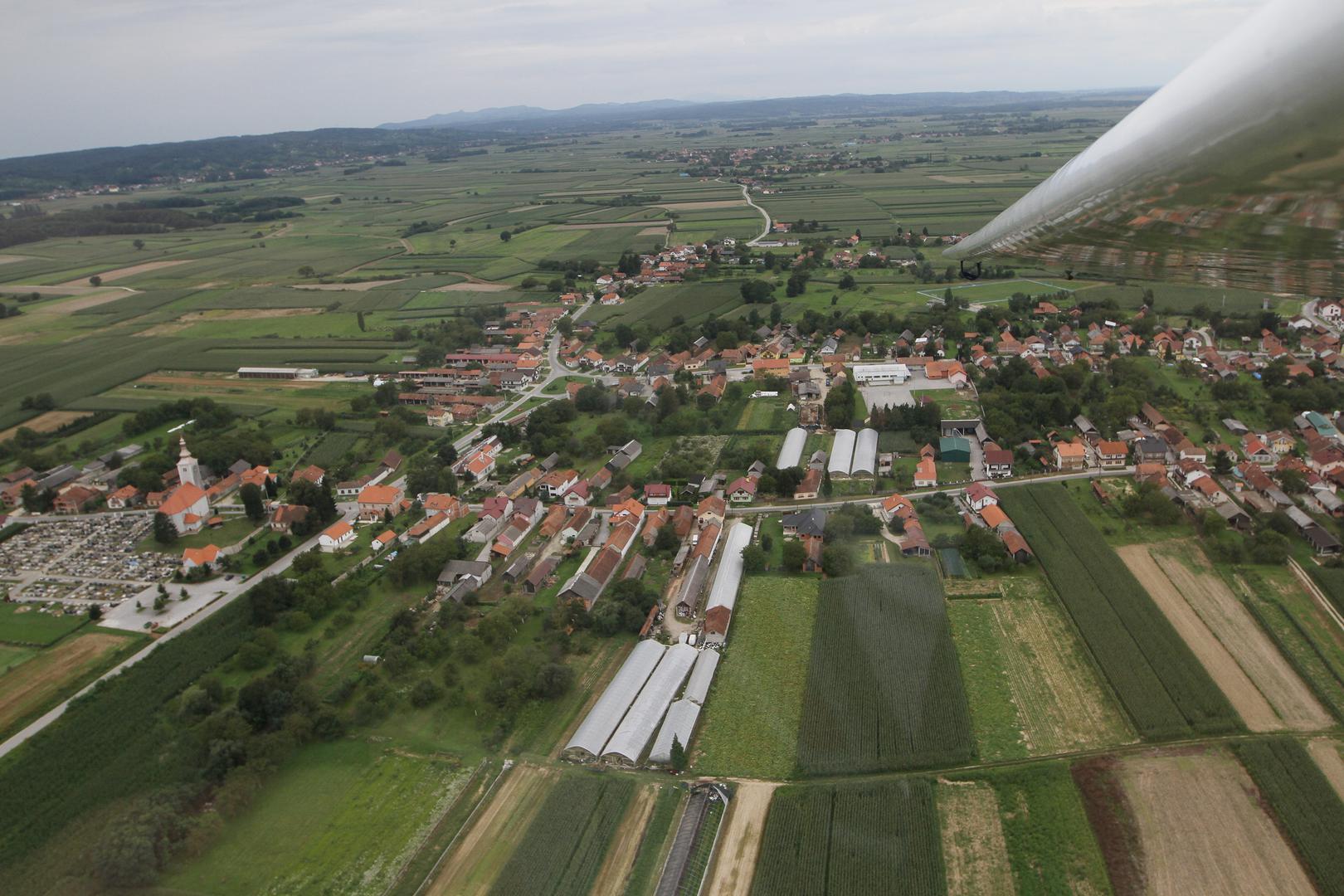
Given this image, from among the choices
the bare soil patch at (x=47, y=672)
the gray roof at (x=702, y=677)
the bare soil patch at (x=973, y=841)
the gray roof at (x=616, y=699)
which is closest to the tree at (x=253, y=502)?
the bare soil patch at (x=47, y=672)

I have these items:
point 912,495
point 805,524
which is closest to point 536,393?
point 805,524

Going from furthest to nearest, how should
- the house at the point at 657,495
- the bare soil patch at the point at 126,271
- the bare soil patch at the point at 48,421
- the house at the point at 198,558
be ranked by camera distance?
the bare soil patch at the point at 126,271
the bare soil patch at the point at 48,421
the house at the point at 657,495
the house at the point at 198,558

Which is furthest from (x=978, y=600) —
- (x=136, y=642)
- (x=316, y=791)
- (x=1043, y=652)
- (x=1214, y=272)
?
(x=136, y=642)

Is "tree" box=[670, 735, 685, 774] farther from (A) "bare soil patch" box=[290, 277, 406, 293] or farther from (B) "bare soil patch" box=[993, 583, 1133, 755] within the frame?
(A) "bare soil patch" box=[290, 277, 406, 293]

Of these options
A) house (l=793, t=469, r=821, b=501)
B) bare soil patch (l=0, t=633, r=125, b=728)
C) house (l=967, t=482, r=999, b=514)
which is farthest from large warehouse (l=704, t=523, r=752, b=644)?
bare soil patch (l=0, t=633, r=125, b=728)

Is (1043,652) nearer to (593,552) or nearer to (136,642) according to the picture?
(593,552)

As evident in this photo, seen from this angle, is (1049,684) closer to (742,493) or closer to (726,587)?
(726,587)

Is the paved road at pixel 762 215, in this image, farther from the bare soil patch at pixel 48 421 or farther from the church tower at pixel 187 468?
the church tower at pixel 187 468

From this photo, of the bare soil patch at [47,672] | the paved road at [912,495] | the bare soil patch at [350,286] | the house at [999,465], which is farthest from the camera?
the bare soil patch at [350,286]
